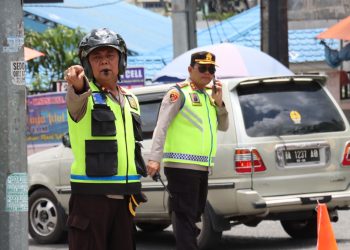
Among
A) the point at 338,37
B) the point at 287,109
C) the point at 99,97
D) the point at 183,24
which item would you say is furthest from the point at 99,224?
the point at 183,24

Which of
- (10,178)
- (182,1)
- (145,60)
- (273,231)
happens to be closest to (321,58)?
(145,60)

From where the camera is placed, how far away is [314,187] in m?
9.65

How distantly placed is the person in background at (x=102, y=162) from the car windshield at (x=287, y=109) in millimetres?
4087

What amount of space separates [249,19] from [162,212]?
2175 centimetres

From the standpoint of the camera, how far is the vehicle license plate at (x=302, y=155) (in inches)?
377

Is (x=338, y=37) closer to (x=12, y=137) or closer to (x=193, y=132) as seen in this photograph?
(x=193, y=132)

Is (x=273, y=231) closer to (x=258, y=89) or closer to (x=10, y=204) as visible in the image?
(x=258, y=89)

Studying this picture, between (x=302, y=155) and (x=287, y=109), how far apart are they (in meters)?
0.52

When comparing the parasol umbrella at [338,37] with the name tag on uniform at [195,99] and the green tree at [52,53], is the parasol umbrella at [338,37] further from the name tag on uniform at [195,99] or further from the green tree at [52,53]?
the name tag on uniform at [195,99]

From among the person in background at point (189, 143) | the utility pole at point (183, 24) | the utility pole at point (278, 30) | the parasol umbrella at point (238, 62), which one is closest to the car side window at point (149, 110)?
the person in background at point (189, 143)

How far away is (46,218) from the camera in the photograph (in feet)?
36.4

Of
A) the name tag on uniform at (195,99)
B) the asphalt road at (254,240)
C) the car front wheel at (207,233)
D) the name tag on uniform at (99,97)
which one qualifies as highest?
the name tag on uniform at (99,97)

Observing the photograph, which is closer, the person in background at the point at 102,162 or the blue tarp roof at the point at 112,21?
the person in background at the point at 102,162

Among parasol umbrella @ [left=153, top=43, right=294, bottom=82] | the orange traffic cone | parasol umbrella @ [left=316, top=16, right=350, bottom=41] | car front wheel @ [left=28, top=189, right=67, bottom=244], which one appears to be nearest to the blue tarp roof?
parasol umbrella @ [left=316, top=16, right=350, bottom=41]
